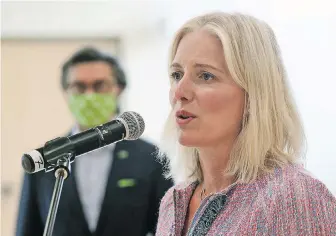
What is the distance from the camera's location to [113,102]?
212 centimetres

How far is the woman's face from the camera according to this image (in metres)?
1.17

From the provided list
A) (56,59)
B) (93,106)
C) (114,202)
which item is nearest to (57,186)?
(114,202)

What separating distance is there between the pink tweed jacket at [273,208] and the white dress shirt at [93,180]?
30.9 inches

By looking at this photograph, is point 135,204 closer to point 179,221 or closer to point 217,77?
point 179,221

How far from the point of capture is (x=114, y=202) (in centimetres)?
194

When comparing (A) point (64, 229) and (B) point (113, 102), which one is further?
(B) point (113, 102)

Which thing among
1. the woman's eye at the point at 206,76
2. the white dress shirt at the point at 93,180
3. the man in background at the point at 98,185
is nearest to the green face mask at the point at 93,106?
the man in background at the point at 98,185

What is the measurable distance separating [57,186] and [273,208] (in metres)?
0.40

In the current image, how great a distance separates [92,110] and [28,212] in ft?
1.40

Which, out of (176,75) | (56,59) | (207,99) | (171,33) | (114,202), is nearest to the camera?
(207,99)

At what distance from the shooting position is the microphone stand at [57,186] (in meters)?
1.00

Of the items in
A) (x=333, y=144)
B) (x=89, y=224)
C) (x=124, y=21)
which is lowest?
(x=89, y=224)

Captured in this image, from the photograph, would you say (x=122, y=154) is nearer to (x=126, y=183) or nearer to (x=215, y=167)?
(x=126, y=183)

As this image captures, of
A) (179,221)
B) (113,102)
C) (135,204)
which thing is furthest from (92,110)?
(179,221)
